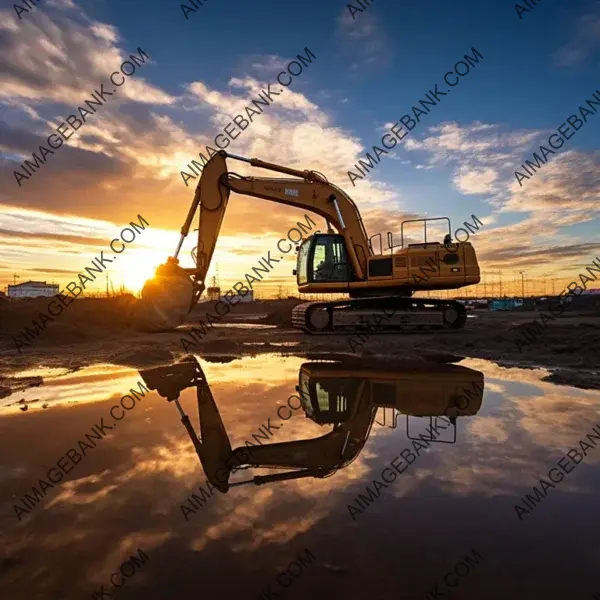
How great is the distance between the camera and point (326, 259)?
1562 cm

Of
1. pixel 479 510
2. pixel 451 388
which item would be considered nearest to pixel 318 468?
pixel 479 510

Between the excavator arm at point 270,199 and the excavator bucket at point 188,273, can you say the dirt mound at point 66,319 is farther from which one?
the excavator arm at point 270,199

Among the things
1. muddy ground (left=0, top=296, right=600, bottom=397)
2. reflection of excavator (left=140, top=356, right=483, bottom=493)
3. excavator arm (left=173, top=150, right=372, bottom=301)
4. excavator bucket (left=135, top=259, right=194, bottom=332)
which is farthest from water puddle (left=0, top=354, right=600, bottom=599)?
excavator arm (left=173, top=150, right=372, bottom=301)

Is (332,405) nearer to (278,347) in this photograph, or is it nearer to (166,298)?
(278,347)

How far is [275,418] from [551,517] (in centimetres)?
290

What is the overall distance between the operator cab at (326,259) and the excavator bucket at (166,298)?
442 cm

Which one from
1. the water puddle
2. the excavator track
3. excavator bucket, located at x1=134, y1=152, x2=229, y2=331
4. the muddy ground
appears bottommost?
the water puddle

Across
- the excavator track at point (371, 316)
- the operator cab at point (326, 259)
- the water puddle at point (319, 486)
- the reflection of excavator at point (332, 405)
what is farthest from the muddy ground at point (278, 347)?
the water puddle at point (319, 486)

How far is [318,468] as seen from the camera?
3.49 meters

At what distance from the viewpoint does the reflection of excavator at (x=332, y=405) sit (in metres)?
3.61

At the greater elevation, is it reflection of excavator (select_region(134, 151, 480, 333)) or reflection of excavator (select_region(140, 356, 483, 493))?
reflection of excavator (select_region(134, 151, 480, 333))

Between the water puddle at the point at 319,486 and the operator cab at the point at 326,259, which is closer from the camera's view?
the water puddle at the point at 319,486

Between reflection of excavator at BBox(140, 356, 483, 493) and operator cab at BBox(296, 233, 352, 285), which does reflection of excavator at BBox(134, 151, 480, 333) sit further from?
reflection of excavator at BBox(140, 356, 483, 493)

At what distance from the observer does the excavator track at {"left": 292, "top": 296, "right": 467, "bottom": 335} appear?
52.2 feet
